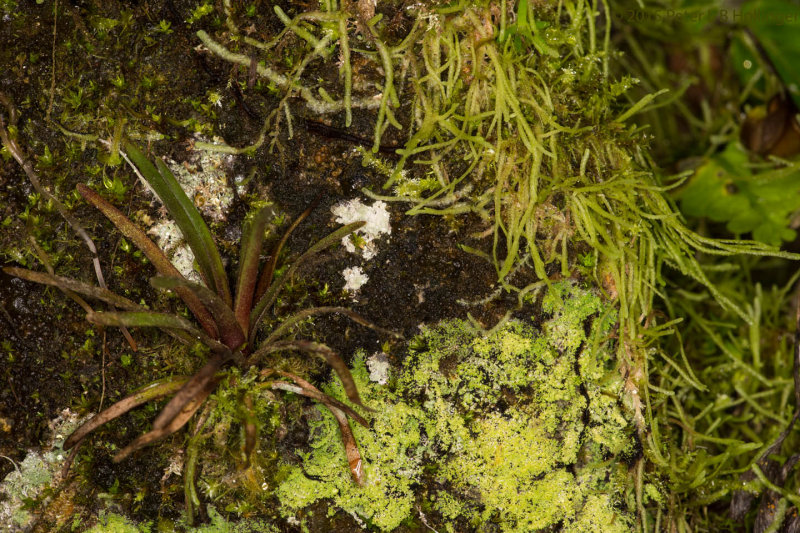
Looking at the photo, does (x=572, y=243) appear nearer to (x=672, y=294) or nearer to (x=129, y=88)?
(x=672, y=294)

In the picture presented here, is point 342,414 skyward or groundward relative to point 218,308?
groundward

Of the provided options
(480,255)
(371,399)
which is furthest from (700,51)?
(371,399)

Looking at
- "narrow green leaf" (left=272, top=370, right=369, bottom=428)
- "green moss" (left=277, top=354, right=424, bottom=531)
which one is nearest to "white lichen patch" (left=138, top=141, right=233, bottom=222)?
"narrow green leaf" (left=272, top=370, right=369, bottom=428)

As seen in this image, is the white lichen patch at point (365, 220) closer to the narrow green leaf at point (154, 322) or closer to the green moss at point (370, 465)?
the green moss at point (370, 465)

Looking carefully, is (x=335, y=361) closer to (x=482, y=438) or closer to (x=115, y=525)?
(x=482, y=438)

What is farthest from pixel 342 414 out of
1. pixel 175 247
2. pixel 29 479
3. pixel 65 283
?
pixel 29 479

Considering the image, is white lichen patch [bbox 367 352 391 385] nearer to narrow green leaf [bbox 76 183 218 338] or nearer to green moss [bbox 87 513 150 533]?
narrow green leaf [bbox 76 183 218 338]

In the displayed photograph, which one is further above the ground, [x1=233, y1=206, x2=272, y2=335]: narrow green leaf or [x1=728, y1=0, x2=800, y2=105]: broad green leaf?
[x1=233, y1=206, x2=272, y2=335]: narrow green leaf
